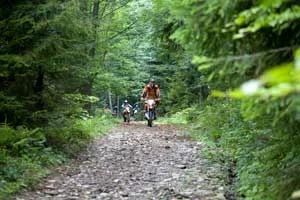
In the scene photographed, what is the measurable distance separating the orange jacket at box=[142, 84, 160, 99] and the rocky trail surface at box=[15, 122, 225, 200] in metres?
6.55

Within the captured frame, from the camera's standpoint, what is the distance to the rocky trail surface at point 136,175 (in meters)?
6.51

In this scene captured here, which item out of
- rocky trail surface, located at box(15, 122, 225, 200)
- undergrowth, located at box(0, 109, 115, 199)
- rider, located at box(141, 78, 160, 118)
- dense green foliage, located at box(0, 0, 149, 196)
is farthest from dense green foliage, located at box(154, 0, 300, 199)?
rider, located at box(141, 78, 160, 118)

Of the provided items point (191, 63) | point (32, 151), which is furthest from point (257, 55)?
point (32, 151)

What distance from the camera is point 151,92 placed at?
17766 mm

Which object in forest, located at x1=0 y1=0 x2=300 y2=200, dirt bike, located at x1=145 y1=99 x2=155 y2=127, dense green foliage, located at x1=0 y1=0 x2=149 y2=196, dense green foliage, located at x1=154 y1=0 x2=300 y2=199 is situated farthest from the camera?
dirt bike, located at x1=145 y1=99 x2=155 y2=127

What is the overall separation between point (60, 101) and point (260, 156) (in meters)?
5.91

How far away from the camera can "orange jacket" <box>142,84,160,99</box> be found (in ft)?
58.0

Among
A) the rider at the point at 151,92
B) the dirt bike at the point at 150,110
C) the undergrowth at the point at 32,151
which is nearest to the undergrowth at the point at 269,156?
the undergrowth at the point at 32,151

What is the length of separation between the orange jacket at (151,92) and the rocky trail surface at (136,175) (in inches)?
258

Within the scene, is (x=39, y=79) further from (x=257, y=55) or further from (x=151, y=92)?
(x=151, y=92)

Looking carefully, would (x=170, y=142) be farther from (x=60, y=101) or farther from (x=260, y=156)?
(x=260, y=156)

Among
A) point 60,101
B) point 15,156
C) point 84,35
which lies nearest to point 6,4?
point 84,35

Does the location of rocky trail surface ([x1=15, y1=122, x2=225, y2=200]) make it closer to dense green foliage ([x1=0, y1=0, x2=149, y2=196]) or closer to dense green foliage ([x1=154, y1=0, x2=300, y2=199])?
dense green foliage ([x1=0, y1=0, x2=149, y2=196])

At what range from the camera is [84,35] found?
9.37 metres
